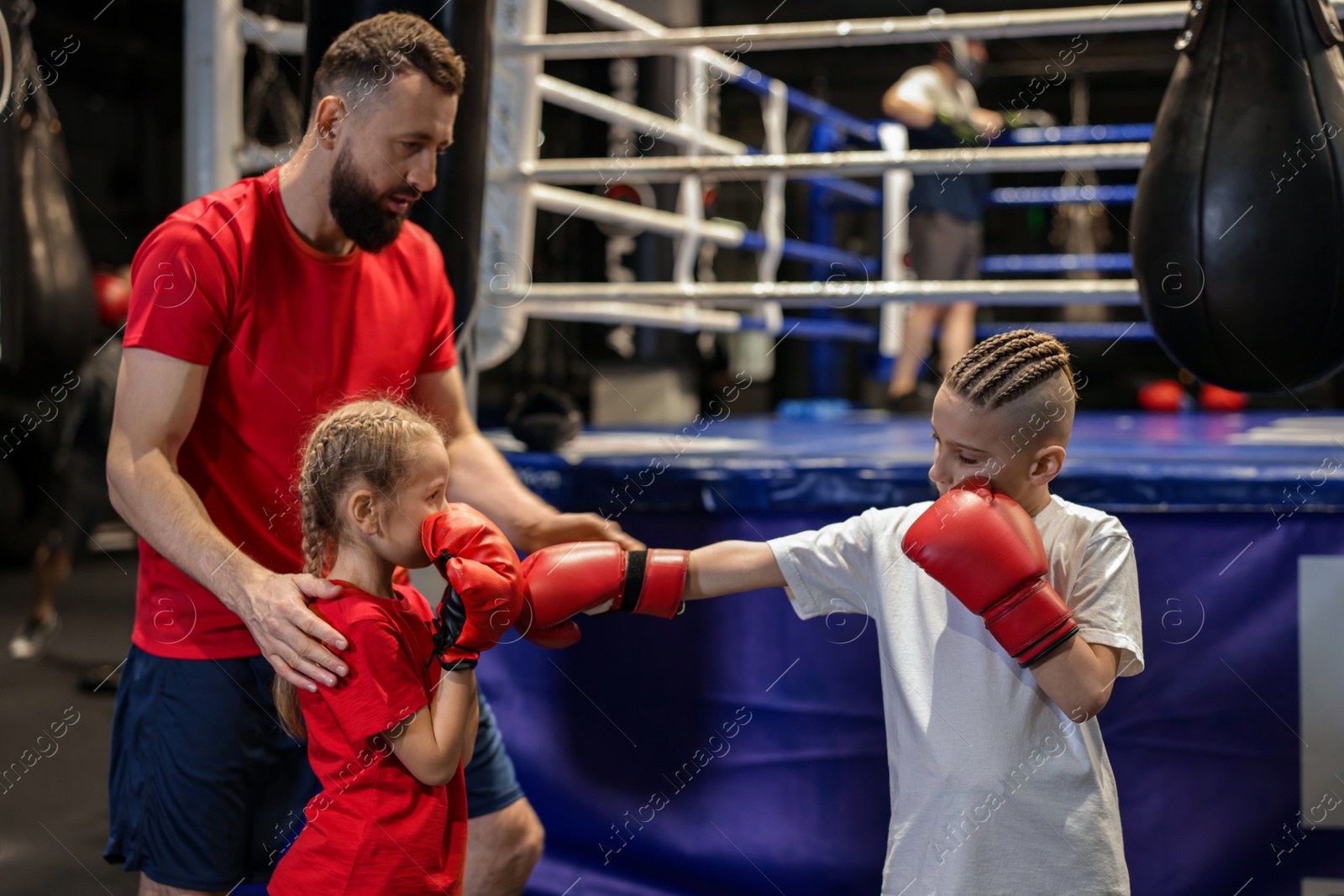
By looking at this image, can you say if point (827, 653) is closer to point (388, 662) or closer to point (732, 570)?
point (732, 570)

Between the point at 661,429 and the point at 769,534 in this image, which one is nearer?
the point at 769,534

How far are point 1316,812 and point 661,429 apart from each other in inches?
72.2

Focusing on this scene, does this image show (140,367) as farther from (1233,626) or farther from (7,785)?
(7,785)

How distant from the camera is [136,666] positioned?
4.52ft

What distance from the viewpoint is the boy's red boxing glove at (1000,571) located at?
1062 mm

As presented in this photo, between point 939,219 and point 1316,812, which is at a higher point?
point 939,219

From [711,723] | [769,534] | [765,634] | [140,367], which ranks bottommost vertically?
[711,723]

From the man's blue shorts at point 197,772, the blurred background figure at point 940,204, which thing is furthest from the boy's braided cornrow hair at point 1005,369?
the blurred background figure at point 940,204

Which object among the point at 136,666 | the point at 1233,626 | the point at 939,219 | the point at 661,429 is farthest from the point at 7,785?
the point at 939,219

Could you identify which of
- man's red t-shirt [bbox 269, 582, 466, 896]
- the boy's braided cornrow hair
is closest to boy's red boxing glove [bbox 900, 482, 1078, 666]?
the boy's braided cornrow hair

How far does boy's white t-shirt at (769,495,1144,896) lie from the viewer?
113cm

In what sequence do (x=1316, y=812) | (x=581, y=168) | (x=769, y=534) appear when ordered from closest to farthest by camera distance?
(x=1316, y=812)
(x=769, y=534)
(x=581, y=168)

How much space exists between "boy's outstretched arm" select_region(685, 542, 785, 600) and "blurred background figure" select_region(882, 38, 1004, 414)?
111 inches

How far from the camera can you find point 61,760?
281cm
